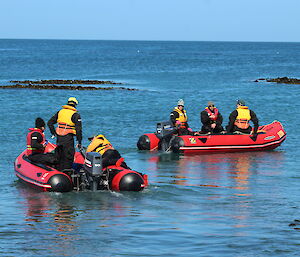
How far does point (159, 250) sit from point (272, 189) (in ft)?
19.7

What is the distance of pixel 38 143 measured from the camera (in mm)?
16094

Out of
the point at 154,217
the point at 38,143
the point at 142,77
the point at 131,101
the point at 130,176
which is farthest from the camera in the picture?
the point at 142,77

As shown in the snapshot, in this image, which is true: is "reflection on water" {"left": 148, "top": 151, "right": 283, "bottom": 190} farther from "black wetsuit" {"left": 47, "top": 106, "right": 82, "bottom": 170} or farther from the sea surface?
"black wetsuit" {"left": 47, "top": 106, "right": 82, "bottom": 170}

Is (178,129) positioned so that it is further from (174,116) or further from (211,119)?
(211,119)

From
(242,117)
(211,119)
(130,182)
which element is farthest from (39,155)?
(242,117)

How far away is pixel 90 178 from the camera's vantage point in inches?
589

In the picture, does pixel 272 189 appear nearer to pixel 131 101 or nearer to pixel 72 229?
pixel 72 229

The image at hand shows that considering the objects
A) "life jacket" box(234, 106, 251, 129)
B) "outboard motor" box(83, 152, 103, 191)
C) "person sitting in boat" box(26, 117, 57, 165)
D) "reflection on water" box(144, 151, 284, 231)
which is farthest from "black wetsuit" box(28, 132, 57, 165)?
"life jacket" box(234, 106, 251, 129)

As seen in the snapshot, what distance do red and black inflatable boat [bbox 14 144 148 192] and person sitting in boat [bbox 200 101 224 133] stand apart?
7.03 m

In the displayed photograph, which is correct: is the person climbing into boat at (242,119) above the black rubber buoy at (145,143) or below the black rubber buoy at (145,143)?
above

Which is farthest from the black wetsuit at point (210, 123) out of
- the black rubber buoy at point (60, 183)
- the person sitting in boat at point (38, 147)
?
the black rubber buoy at point (60, 183)

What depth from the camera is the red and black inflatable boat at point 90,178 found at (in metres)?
14.8

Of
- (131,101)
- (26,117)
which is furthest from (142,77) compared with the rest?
(26,117)

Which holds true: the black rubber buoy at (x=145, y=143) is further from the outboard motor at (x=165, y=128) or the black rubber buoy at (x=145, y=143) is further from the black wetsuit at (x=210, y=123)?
the black wetsuit at (x=210, y=123)
